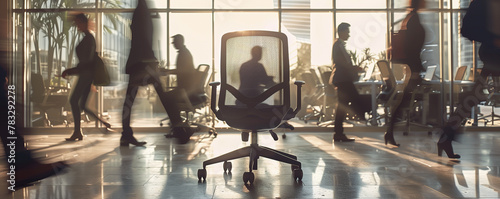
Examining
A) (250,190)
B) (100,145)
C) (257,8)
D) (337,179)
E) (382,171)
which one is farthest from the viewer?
(257,8)

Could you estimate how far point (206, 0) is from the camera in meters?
7.50

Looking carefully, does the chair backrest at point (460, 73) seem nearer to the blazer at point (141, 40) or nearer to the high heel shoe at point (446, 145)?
the high heel shoe at point (446, 145)

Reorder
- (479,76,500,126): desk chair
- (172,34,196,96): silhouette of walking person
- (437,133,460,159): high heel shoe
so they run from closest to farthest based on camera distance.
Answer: (437,133,460,159): high heel shoe < (172,34,196,96): silhouette of walking person < (479,76,500,126): desk chair

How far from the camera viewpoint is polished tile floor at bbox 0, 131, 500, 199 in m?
2.53

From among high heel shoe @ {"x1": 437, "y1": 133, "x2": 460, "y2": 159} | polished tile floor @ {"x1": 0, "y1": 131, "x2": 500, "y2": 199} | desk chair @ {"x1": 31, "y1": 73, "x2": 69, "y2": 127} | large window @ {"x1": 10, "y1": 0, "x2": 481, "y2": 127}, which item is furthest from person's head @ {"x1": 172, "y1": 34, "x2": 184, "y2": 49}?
high heel shoe @ {"x1": 437, "y1": 133, "x2": 460, "y2": 159}

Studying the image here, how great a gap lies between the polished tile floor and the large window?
291cm

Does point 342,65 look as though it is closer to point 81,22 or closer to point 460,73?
point 81,22

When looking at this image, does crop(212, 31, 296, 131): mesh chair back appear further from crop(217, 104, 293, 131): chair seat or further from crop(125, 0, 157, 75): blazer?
crop(125, 0, 157, 75): blazer

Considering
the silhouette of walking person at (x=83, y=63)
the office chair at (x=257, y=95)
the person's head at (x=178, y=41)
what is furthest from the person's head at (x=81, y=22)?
the office chair at (x=257, y=95)

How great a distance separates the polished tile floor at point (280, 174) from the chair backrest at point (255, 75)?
1.50 ft

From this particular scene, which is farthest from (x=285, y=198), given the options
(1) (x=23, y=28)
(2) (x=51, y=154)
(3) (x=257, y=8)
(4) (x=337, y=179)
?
(1) (x=23, y=28)

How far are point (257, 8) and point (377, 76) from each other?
2.53 meters

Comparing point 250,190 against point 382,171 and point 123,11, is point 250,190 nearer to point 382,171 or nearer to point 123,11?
point 382,171

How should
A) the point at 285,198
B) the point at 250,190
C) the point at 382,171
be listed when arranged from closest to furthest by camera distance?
the point at 285,198
the point at 250,190
the point at 382,171
